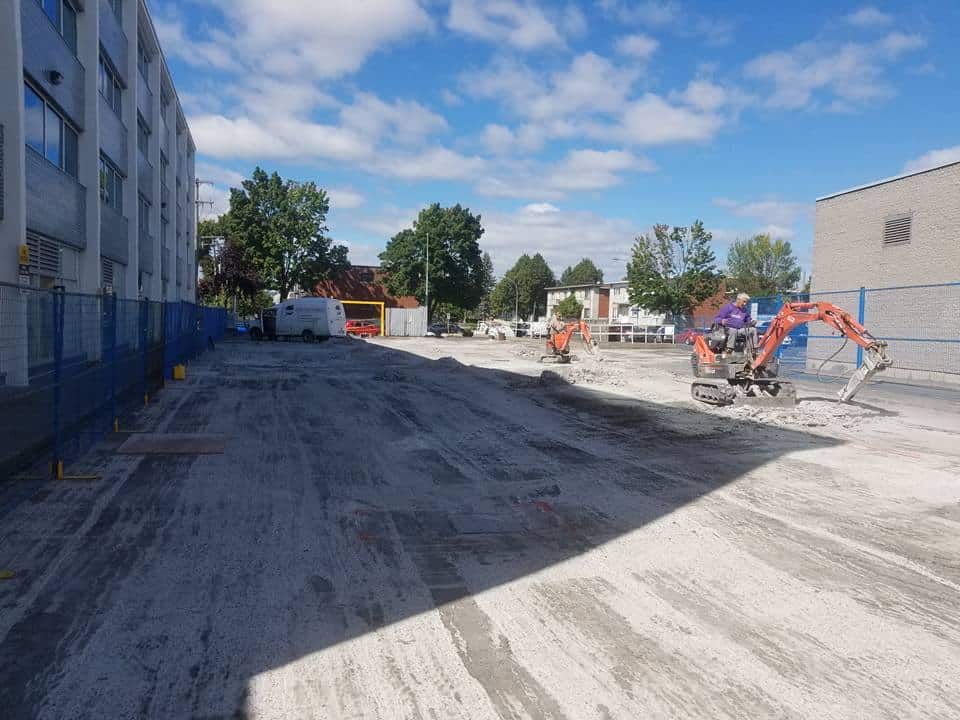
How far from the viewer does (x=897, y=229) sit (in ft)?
79.8

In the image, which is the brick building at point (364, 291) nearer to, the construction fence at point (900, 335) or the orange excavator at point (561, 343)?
the orange excavator at point (561, 343)

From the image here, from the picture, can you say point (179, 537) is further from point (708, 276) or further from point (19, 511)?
point (708, 276)

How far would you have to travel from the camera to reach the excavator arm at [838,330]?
12.4 meters

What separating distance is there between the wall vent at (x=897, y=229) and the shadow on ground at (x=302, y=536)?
15857 mm

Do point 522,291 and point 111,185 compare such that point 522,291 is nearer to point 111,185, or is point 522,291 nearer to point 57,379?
point 111,185

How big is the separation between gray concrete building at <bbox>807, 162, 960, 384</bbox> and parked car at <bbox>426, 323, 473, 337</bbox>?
42579 mm

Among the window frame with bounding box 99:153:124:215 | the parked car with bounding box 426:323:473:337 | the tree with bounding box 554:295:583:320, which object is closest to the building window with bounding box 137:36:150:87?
the window frame with bounding box 99:153:124:215

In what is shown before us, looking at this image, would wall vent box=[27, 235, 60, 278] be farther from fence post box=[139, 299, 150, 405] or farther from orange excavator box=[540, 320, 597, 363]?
orange excavator box=[540, 320, 597, 363]

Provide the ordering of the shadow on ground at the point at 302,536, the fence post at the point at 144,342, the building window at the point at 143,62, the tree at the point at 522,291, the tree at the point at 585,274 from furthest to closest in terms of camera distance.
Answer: the tree at the point at 585,274 → the tree at the point at 522,291 → the building window at the point at 143,62 → the fence post at the point at 144,342 → the shadow on ground at the point at 302,536

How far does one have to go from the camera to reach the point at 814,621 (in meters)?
4.61

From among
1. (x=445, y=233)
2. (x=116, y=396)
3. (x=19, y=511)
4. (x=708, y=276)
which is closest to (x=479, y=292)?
(x=445, y=233)

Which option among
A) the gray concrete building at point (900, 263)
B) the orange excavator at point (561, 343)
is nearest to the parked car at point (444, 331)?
the orange excavator at point (561, 343)

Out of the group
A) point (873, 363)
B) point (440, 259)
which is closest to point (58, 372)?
point (873, 363)

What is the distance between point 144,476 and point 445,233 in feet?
223
